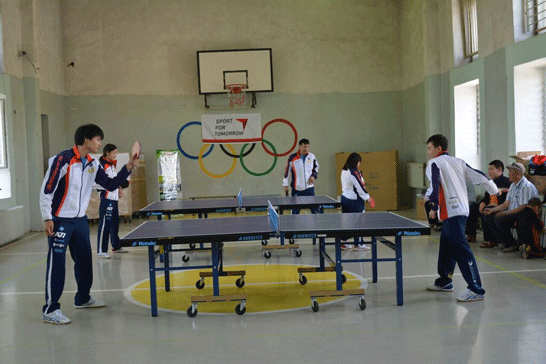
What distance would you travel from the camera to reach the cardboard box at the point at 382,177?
14.2 meters

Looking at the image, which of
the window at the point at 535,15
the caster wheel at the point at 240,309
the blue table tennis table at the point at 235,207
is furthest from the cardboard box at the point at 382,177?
the caster wheel at the point at 240,309

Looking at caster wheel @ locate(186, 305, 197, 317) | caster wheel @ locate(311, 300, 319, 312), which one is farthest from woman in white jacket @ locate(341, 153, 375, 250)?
caster wheel @ locate(186, 305, 197, 317)

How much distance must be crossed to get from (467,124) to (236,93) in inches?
204

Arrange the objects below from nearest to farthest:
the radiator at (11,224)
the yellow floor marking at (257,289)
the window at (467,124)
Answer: the yellow floor marking at (257,289)
the radiator at (11,224)
the window at (467,124)

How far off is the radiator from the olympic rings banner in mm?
4688

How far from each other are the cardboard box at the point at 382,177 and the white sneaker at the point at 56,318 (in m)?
9.73

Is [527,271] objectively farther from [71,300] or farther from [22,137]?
[22,137]

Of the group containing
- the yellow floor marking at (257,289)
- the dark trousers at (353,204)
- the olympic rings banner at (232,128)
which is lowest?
the yellow floor marking at (257,289)

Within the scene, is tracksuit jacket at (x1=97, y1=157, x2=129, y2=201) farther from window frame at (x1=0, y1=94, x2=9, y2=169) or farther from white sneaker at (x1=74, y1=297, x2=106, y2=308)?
window frame at (x1=0, y1=94, x2=9, y2=169)

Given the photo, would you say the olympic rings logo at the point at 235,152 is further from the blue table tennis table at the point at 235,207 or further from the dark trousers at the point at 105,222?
the blue table tennis table at the point at 235,207

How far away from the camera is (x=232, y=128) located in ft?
47.6

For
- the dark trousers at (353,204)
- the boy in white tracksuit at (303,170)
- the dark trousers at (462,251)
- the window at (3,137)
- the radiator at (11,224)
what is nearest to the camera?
the dark trousers at (462,251)

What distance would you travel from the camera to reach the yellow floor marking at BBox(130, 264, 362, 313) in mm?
5801

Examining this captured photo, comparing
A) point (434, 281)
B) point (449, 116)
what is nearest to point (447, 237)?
point (434, 281)
